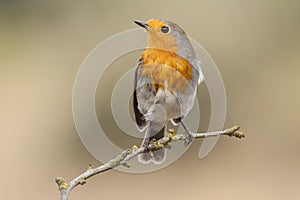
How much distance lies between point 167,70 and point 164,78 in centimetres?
4

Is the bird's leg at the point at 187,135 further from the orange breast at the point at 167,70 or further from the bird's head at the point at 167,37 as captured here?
the bird's head at the point at 167,37

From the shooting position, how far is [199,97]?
27.5 ft

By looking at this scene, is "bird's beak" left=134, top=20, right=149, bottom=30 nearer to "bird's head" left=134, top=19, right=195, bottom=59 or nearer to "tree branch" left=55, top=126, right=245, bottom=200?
"bird's head" left=134, top=19, right=195, bottom=59

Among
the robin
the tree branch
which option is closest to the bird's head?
the robin

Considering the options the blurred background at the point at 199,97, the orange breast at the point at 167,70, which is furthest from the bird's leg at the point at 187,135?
the blurred background at the point at 199,97

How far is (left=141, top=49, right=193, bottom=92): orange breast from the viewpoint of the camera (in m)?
3.62

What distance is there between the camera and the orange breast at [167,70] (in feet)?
11.9

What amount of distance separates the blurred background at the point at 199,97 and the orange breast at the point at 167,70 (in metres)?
4.58

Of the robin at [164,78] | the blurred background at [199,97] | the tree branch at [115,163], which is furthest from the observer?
the blurred background at [199,97]

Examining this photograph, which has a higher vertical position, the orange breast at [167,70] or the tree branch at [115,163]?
the orange breast at [167,70]

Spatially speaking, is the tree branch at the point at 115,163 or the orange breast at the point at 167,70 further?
the orange breast at the point at 167,70

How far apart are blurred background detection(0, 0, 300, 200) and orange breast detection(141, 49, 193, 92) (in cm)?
458
